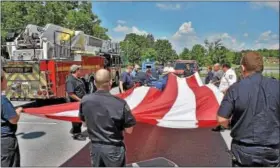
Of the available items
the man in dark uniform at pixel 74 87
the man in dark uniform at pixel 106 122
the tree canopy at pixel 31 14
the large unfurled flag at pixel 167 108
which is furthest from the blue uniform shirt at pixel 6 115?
the tree canopy at pixel 31 14

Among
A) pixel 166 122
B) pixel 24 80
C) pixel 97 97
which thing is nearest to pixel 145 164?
pixel 166 122

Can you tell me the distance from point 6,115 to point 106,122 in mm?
1090

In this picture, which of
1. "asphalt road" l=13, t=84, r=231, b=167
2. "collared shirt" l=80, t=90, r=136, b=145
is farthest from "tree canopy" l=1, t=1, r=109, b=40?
"collared shirt" l=80, t=90, r=136, b=145

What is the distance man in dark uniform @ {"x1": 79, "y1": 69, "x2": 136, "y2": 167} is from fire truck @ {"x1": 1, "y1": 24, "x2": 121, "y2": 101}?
251 inches

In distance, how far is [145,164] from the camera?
593 cm

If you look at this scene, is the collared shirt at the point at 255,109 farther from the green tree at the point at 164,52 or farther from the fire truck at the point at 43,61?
the green tree at the point at 164,52

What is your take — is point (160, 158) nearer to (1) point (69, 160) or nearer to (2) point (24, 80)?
(1) point (69, 160)

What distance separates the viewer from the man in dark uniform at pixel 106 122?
3.47 meters

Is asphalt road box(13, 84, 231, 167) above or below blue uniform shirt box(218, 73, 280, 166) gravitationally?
below

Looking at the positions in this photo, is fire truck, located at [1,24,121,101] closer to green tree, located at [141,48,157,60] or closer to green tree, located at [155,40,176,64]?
green tree, located at [141,48,157,60]

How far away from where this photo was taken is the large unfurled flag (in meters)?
5.13

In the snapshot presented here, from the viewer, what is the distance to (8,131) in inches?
150

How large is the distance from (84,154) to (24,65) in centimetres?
673

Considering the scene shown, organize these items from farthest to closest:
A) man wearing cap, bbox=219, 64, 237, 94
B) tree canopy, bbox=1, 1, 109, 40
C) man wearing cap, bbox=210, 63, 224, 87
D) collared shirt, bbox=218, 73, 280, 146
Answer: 1. tree canopy, bbox=1, 1, 109, 40
2. man wearing cap, bbox=210, 63, 224, 87
3. man wearing cap, bbox=219, 64, 237, 94
4. collared shirt, bbox=218, 73, 280, 146
